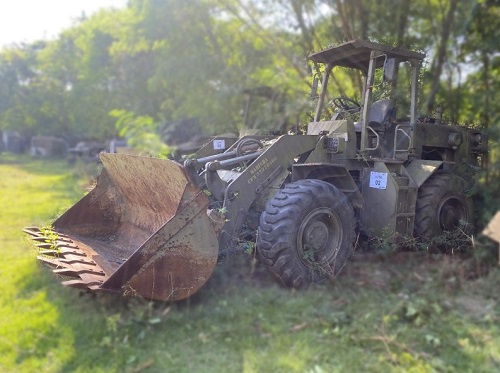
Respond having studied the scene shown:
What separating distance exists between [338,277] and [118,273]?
1.84 m

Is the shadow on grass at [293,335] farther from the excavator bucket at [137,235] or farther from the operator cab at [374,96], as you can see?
the operator cab at [374,96]

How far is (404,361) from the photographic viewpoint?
2.58 m

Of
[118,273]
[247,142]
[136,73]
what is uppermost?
[136,73]

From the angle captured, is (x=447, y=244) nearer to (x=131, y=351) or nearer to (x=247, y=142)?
(x=247, y=142)

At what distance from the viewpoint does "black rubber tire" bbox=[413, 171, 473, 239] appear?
16.7 ft

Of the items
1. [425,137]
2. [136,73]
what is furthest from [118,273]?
[136,73]

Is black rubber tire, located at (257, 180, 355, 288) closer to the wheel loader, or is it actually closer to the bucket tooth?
the wheel loader

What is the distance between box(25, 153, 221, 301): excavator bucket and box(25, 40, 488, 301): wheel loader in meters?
0.01

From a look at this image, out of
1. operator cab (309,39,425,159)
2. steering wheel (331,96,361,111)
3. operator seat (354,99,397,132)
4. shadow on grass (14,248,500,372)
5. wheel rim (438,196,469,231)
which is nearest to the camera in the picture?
shadow on grass (14,248,500,372)

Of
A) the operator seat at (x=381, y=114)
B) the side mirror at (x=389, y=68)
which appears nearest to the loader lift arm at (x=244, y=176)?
the operator seat at (x=381, y=114)

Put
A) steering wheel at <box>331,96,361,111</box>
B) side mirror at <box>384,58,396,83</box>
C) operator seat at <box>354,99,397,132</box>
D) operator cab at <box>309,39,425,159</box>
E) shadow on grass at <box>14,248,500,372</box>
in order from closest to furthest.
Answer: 1. shadow on grass at <box>14,248,500,372</box>
2. side mirror at <box>384,58,396,83</box>
3. operator cab at <box>309,39,425,159</box>
4. operator seat at <box>354,99,397,132</box>
5. steering wheel at <box>331,96,361,111</box>

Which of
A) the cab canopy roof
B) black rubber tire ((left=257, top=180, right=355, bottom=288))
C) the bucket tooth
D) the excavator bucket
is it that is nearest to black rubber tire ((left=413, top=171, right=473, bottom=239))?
black rubber tire ((left=257, top=180, right=355, bottom=288))

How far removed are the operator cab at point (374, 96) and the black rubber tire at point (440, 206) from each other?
19.4 inches

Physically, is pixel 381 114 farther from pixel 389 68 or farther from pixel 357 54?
pixel 357 54
